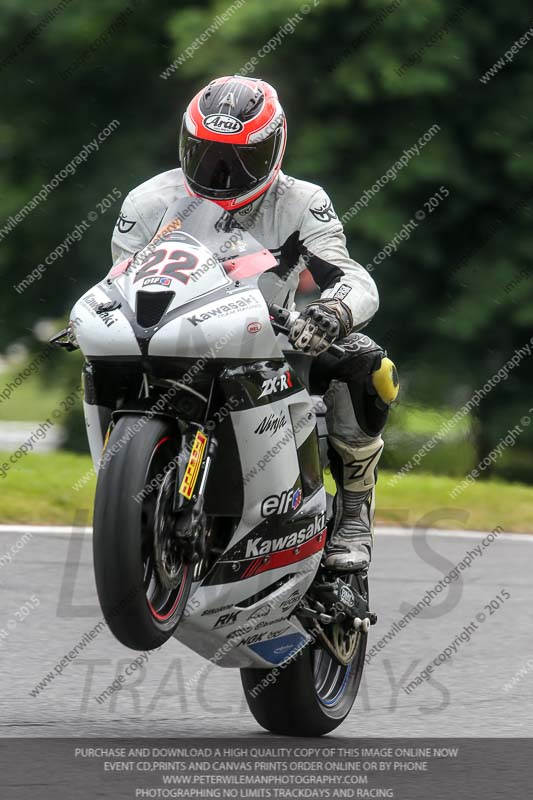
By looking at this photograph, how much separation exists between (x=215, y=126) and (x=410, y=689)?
7.79 ft

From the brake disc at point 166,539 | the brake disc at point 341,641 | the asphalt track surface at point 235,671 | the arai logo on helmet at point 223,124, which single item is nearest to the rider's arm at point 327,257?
the arai logo on helmet at point 223,124

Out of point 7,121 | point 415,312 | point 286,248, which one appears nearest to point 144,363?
point 286,248

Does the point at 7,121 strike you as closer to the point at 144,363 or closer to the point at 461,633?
the point at 461,633

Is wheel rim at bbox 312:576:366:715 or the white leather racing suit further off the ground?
the white leather racing suit

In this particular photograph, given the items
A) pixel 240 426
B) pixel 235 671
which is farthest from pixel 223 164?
pixel 235 671

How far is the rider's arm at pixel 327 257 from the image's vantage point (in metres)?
4.68

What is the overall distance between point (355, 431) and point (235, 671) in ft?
4.71

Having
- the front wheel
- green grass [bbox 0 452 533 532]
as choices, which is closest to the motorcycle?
the front wheel

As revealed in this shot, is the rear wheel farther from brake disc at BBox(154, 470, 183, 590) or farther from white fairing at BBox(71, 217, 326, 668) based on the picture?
brake disc at BBox(154, 470, 183, 590)

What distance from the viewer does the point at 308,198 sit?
476cm

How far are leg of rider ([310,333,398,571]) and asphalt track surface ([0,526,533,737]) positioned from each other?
0.64 m

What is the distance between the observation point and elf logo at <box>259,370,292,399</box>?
14.2 feet

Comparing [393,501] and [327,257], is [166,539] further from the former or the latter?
[393,501]

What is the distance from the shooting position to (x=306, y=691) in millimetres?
5035
